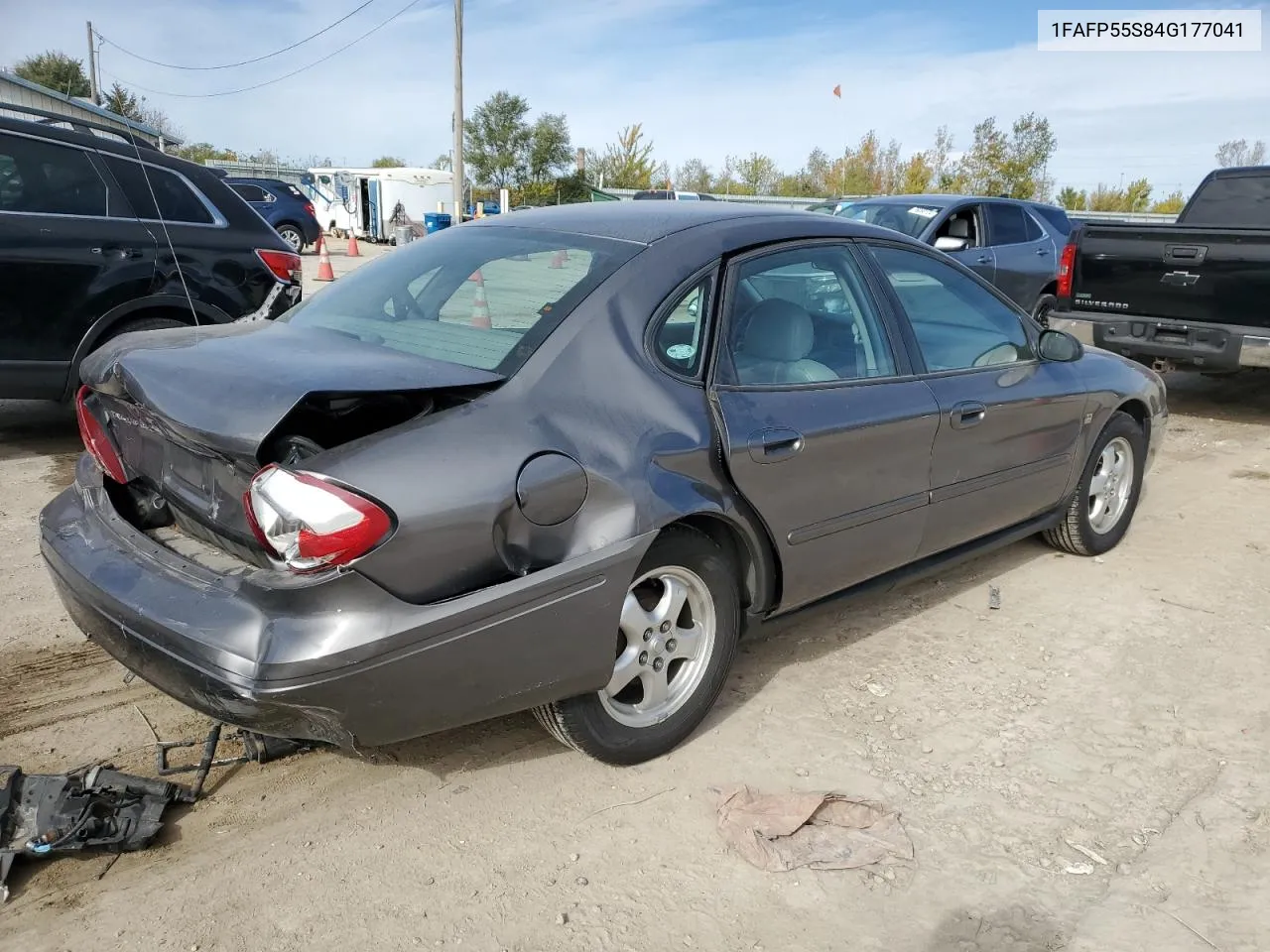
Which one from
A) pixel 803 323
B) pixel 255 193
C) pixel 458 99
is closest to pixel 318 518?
pixel 803 323

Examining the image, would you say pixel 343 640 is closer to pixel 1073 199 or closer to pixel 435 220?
pixel 435 220

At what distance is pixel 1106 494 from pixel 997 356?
1.31 metres

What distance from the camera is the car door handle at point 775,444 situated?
3.07m

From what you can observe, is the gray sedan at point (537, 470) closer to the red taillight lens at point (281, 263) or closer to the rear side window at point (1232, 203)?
the red taillight lens at point (281, 263)

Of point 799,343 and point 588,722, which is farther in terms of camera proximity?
point 799,343

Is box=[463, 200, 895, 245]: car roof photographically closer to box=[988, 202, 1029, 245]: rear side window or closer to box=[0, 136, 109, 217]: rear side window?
box=[0, 136, 109, 217]: rear side window

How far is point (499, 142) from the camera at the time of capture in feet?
140

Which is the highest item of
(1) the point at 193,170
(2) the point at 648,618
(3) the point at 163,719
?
(1) the point at 193,170

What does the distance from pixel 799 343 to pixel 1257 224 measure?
7.44 meters

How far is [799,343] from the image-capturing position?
3389 millimetres

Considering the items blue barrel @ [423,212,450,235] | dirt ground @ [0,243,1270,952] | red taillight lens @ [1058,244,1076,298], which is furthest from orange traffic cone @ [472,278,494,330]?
blue barrel @ [423,212,450,235]

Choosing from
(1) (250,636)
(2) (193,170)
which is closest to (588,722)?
(1) (250,636)

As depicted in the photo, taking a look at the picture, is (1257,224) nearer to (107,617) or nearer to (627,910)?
(627,910)

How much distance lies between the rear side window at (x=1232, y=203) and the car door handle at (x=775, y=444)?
7.28 metres
